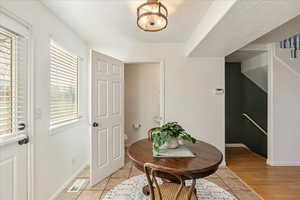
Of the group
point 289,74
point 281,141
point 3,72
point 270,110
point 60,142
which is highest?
point 289,74

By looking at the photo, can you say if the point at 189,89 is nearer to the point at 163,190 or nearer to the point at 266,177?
the point at 266,177

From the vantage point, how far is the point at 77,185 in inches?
99.0

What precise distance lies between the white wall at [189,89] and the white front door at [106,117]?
63cm

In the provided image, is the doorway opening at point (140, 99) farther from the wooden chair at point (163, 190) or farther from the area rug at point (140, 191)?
the wooden chair at point (163, 190)

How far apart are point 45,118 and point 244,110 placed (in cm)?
467

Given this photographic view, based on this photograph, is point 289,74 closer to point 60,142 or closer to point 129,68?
point 129,68

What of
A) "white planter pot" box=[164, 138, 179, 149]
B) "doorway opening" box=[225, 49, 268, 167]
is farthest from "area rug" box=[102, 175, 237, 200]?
"doorway opening" box=[225, 49, 268, 167]

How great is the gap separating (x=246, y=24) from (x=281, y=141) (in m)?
2.69

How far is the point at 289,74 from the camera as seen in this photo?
3303mm

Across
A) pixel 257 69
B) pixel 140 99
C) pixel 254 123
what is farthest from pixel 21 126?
pixel 254 123

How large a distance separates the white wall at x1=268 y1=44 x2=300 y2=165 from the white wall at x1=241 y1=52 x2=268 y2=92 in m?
0.30

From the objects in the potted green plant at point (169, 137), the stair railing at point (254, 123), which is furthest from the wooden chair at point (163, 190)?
the stair railing at point (254, 123)

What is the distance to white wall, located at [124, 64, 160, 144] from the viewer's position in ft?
14.6

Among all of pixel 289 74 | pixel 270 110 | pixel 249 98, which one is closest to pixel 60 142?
pixel 270 110
